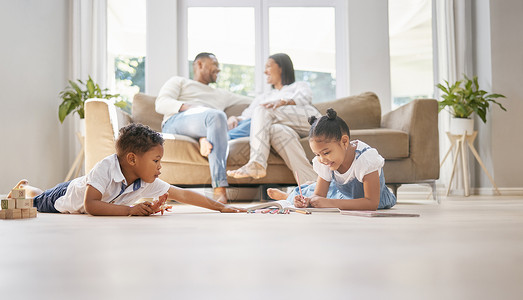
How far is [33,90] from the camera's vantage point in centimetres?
409

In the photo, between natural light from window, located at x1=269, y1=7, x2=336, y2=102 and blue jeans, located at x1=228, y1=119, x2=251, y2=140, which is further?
natural light from window, located at x1=269, y1=7, x2=336, y2=102

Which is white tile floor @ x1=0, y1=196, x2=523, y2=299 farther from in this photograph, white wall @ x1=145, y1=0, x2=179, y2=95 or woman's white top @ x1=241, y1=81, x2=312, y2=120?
white wall @ x1=145, y1=0, x2=179, y2=95

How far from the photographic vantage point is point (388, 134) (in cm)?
301

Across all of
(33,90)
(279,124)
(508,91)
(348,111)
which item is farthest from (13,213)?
(508,91)

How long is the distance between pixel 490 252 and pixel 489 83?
178 inches

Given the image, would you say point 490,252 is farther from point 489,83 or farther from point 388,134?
point 489,83

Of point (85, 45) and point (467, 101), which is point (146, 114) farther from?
point (467, 101)

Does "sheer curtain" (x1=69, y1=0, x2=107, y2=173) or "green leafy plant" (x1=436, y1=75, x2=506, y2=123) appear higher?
"sheer curtain" (x1=69, y1=0, x2=107, y2=173)

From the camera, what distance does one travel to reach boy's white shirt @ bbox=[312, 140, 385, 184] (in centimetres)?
184

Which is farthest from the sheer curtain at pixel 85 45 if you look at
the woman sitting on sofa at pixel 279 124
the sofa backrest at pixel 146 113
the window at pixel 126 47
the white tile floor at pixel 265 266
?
the white tile floor at pixel 265 266

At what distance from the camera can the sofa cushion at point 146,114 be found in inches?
140

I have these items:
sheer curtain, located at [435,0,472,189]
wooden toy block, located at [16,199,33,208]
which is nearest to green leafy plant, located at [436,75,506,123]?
sheer curtain, located at [435,0,472,189]

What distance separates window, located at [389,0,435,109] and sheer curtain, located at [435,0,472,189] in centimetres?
20

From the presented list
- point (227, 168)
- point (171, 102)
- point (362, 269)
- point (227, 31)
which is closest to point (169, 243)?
point (362, 269)
